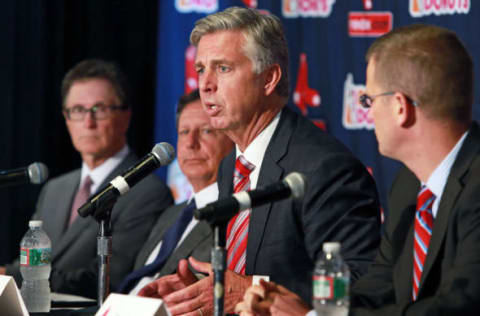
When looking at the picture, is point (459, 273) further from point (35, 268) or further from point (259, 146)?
point (35, 268)

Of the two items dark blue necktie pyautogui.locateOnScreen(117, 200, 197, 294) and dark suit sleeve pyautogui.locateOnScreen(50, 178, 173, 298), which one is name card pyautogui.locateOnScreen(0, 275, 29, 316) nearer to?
dark blue necktie pyautogui.locateOnScreen(117, 200, 197, 294)

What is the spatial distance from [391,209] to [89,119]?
8.33 ft

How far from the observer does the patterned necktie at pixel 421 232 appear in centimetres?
204

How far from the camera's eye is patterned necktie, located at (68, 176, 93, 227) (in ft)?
14.6

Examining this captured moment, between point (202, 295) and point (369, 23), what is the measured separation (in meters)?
2.61

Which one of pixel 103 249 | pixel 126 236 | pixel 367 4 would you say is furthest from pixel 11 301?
pixel 367 4

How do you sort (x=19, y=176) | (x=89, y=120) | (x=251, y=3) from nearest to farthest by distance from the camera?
(x=19, y=176) < (x=89, y=120) < (x=251, y=3)

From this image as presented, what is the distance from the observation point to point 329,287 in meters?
1.83

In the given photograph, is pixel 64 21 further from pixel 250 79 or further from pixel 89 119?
pixel 250 79

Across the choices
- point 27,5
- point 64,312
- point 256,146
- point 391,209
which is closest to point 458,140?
point 391,209

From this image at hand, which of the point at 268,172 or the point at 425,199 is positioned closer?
the point at 425,199

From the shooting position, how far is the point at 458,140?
6.50 feet

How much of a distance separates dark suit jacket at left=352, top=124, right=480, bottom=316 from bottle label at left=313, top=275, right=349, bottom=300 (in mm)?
132

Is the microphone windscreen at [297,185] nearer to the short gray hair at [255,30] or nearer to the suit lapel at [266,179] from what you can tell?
the suit lapel at [266,179]
